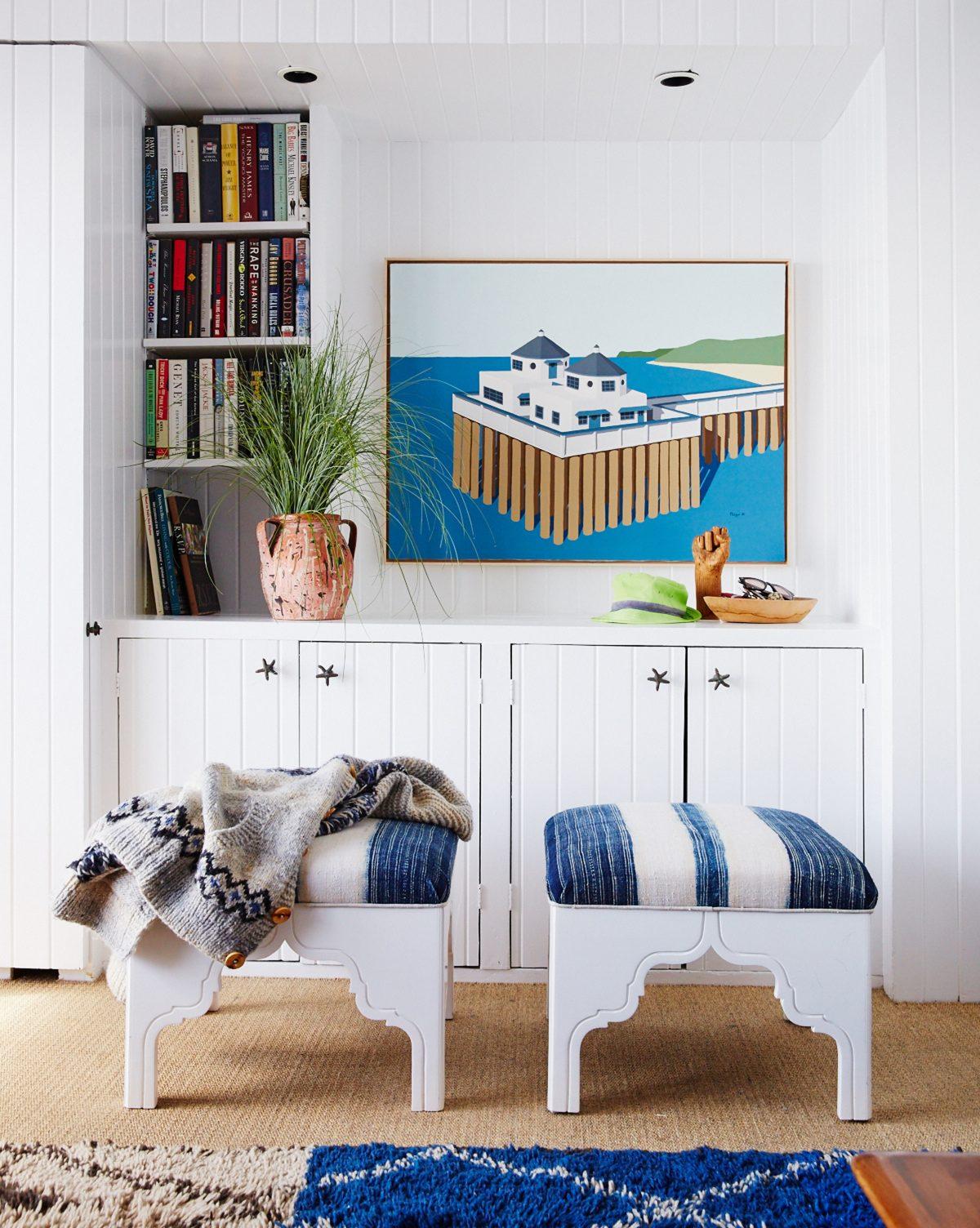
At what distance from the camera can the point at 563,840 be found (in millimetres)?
1826

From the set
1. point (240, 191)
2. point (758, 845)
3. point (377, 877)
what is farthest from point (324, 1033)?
point (240, 191)

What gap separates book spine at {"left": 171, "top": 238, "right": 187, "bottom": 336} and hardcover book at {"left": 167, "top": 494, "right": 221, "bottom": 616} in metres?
0.43

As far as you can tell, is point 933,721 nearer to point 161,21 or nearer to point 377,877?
point 377,877

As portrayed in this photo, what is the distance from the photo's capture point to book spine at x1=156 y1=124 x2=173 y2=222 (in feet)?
8.57

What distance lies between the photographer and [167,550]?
104 inches

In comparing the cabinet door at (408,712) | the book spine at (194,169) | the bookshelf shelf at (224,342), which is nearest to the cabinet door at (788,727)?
the cabinet door at (408,712)

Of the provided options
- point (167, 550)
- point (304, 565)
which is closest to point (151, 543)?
point (167, 550)

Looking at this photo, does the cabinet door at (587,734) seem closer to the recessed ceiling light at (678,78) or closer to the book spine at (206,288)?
the book spine at (206,288)

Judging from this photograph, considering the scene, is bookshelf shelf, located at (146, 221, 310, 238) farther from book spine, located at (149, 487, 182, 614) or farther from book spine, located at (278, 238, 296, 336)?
book spine, located at (149, 487, 182, 614)

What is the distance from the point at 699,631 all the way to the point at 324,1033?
117 cm

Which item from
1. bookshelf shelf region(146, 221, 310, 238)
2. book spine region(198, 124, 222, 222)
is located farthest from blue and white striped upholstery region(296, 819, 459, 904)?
book spine region(198, 124, 222, 222)

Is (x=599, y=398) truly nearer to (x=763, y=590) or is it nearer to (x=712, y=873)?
(x=763, y=590)

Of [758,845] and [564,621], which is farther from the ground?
[564,621]

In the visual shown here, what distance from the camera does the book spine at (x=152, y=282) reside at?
2623 millimetres
